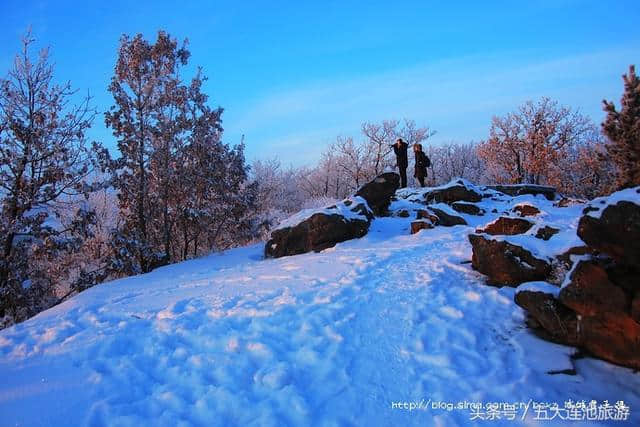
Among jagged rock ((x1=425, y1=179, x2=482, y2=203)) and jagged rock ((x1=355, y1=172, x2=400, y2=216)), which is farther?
jagged rock ((x1=425, y1=179, x2=482, y2=203))

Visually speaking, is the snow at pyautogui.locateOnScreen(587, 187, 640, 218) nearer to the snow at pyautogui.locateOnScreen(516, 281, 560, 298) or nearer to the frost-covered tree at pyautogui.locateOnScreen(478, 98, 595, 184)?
the snow at pyautogui.locateOnScreen(516, 281, 560, 298)

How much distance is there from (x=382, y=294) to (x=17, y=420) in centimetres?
491

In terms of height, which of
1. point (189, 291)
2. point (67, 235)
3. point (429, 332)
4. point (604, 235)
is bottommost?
point (429, 332)

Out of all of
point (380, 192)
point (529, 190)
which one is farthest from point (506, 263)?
point (529, 190)

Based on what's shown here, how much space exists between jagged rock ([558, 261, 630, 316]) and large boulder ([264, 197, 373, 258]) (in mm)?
7262

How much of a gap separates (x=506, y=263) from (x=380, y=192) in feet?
28.8

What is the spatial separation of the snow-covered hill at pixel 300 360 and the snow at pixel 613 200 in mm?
1692

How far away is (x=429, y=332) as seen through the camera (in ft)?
16.7

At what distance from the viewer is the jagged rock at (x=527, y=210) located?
1059 centimetres

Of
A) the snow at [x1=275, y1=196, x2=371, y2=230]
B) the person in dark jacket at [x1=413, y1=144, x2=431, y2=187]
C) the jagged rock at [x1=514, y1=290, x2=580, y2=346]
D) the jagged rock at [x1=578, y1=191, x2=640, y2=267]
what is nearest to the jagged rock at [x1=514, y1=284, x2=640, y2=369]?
the jagged rock at [x1=514, y1=290, x2=580, y2=346]

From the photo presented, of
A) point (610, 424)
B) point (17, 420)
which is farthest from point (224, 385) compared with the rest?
point (610, 424)

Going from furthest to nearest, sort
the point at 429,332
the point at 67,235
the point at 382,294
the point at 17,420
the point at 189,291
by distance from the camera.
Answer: the point at 67,235 < the point at 189,291 < the point at 382,294 < the point at 429,332 < the point at 17,420

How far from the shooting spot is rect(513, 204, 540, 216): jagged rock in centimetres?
1059

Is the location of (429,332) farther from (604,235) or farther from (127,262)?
(127,262)
